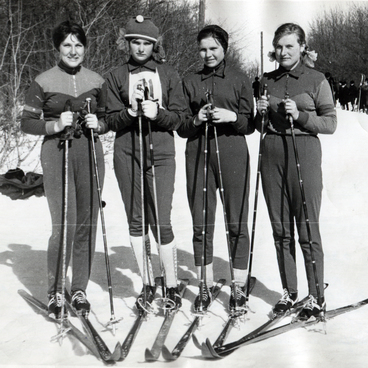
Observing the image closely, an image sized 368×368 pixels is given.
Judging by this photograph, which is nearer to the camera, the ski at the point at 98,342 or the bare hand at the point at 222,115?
the ski at the point at 98,342

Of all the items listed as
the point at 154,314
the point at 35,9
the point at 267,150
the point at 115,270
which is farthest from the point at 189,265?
the point at 35,9

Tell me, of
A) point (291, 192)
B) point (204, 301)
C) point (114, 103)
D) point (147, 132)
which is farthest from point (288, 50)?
point (204, 301)

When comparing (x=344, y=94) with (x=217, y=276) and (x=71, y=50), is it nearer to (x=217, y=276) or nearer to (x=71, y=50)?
(x=217, y=276)

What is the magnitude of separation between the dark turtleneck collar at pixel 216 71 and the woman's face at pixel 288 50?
0.32m

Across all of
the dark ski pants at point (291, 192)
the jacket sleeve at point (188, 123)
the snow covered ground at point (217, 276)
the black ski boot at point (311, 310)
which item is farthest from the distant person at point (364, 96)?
the black ski boot at point (311, 310)

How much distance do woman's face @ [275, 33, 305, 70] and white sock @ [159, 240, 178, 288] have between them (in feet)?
4.05

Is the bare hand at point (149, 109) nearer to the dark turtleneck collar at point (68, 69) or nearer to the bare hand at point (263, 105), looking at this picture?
the dark turtleneck collar at point (68, 69)

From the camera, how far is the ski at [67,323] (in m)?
2.61

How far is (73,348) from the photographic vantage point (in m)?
2.64

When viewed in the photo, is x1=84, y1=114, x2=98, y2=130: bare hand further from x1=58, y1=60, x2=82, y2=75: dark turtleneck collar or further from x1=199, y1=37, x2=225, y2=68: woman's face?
x1=199, y1=37, x2=225, y2=68: woman's face

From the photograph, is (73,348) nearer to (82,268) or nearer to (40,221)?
(82,268)

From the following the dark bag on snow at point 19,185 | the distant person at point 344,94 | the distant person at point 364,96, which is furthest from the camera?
the distant person at point 364,96

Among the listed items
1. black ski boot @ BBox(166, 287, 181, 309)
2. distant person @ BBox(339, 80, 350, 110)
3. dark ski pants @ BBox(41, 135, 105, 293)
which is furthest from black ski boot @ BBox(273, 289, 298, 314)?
distant person @ BBox(339, 80, 350, 110)

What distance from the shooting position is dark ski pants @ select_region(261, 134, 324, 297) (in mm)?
2982
